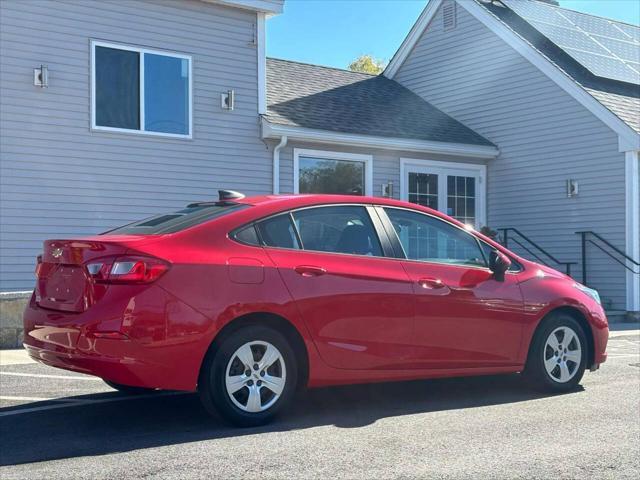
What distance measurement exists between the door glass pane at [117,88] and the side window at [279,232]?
23.0 feet

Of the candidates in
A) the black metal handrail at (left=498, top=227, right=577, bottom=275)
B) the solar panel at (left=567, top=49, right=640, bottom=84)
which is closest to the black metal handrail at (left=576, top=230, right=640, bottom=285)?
the black metal handrail at (left=498, top=227, right=577, bottom=275)

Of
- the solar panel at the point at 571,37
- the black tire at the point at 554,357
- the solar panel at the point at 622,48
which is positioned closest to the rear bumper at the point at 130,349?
the black tire at the point at 554,357

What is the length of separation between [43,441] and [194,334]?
3.73 ft

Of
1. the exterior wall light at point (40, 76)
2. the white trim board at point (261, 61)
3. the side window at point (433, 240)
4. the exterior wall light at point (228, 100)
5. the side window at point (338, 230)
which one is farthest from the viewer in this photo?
the white trim board at point (261, 61)

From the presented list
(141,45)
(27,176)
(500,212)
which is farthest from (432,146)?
(27,176)

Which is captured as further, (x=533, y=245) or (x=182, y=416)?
(x=533, y=245)

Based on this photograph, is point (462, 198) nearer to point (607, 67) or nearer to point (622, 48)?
point (607, 67)

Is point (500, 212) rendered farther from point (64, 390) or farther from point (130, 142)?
point (64, 390)

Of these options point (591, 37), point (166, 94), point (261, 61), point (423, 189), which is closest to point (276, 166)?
point (261, 61)

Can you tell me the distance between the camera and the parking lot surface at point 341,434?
4.43 metres

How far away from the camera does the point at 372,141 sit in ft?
46.7

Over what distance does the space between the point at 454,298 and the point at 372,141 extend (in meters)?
8.42

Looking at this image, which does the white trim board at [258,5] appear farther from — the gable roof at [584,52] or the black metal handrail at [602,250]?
the black metal handrail at [602,250]

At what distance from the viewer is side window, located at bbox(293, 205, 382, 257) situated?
5762mm
